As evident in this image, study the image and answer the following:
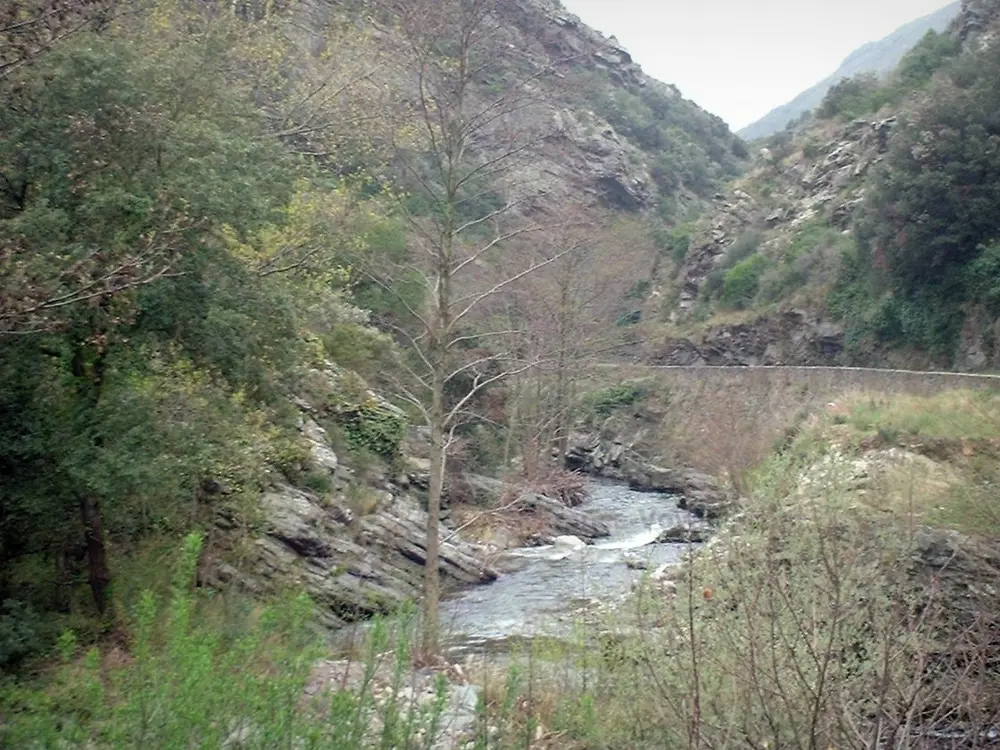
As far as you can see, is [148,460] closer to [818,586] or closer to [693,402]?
[818,586]

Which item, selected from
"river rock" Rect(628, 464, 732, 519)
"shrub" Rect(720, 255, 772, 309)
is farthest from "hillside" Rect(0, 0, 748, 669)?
"shrub" Rect(720, 255, 772, 309)

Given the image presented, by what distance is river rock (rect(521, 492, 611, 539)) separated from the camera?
70.1 feet

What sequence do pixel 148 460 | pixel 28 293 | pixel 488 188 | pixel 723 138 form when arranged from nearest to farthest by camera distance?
pixel 28 293
pixel 148 460
pixel 488 188
pixel 723 138

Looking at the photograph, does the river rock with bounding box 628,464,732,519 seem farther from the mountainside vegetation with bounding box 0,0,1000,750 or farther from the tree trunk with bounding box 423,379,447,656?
the tree trunk with bounding box 423,379,447,656

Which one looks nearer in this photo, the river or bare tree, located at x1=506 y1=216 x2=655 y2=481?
the river

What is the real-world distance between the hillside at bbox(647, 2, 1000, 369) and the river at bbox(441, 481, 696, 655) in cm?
1127


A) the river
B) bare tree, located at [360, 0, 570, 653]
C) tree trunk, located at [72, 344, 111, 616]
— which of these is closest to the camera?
tree trunk, located at [72, 344, 111, 616]

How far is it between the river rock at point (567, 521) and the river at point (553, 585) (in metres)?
0.46

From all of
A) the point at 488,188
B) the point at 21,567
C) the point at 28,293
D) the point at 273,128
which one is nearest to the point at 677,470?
the point at 273,128

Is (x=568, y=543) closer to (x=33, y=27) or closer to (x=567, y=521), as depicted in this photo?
(x=567, y=521)

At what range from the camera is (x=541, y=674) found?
6.33 m

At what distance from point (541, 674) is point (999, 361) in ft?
72.8

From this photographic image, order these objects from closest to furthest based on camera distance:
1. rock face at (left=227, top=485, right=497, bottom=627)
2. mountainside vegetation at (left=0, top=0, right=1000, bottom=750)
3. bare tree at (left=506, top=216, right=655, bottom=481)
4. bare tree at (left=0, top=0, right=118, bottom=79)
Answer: mountainside vegetation at (left=0, top=0, right=1000, bottom=750) < bare tree at (left=0, top=0, right=118, bottom=79) < rock face at (left=227, top=485, right=497, bottom=627) < bare tree at (left=506, top=216, right=655, bottom=481)

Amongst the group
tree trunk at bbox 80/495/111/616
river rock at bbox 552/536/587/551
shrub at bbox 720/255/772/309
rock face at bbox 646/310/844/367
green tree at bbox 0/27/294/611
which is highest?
shrub at bbox 720/255/772/309
